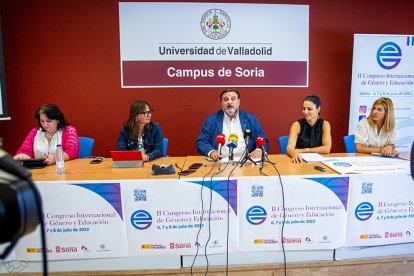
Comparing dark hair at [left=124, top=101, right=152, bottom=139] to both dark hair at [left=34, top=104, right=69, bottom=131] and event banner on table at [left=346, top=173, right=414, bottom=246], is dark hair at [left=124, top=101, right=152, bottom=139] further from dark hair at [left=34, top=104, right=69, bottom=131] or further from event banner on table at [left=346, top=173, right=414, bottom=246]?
event banner on table at [left=346, top=173, right=414, bottom=246]

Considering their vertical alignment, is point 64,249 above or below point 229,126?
below

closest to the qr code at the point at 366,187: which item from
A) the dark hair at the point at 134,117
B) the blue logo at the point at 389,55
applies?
the dark hair at the point at 134,117

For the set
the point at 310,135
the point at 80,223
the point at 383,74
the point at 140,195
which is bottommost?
the point at 80,223

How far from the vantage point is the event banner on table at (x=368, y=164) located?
6.58 ft

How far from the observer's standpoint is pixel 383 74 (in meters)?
3.81

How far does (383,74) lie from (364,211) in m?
2.59

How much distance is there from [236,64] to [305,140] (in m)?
1.46

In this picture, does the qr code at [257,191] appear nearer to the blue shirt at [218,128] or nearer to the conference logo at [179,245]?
the conference logo at [179,245]

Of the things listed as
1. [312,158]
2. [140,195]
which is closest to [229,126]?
[312,158]

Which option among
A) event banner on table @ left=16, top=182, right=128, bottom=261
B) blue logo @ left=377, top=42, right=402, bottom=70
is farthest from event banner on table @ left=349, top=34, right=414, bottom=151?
event banner on table @ left=16, top=182, right=128, bottom=261

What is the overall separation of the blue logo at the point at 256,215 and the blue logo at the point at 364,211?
635 mm

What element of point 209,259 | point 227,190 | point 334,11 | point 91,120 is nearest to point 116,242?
point 209,259

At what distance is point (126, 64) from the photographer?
12.1ft

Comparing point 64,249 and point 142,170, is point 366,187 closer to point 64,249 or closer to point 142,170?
point 142,170
